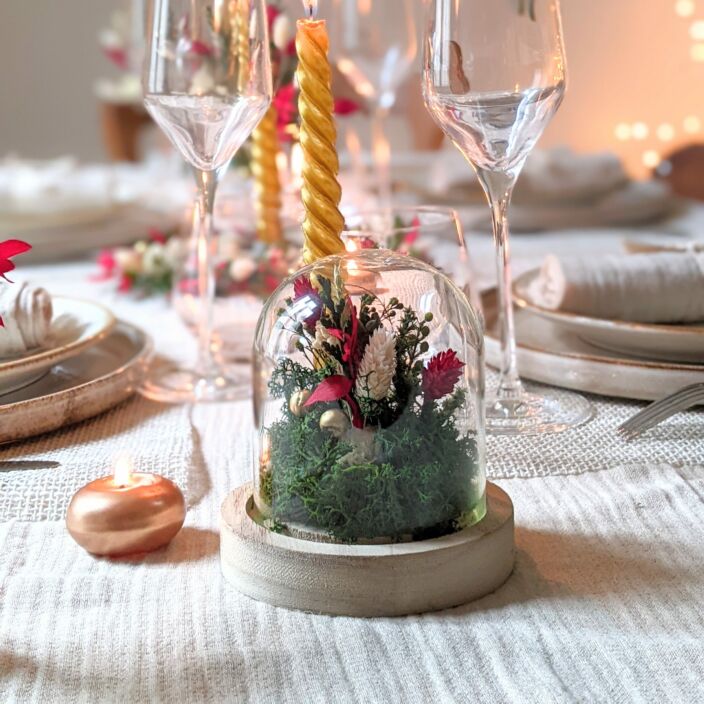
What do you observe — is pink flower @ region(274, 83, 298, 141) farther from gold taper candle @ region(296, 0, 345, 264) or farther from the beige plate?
gold taper candle @ region(296, 0, 345, 264)

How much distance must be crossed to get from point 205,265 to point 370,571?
483 millimetres

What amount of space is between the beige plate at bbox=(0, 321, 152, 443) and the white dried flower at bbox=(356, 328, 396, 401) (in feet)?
1.05

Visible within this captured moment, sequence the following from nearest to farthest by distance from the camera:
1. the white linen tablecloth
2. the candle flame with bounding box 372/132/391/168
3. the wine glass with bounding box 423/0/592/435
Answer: the white linen tablecloth → the wine glass with bounding box 423/0/592/435 → the candle flame with bounding box 372/132/391/168

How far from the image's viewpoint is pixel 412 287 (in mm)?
542

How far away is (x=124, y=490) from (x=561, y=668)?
0.25 m

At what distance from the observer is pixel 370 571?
493 millimetres

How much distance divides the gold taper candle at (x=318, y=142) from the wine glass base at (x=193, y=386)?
0.33 m

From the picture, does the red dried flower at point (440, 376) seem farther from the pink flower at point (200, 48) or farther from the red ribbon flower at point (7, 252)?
the pink flower at point (200, 48)

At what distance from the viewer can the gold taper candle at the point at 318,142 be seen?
57cm

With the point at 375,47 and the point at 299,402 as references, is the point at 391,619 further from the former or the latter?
the point at 375,47

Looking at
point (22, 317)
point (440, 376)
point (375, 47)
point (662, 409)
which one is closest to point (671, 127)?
point (375, 47)

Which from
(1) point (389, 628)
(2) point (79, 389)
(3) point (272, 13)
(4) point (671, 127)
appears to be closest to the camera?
(1) point (389, 628)

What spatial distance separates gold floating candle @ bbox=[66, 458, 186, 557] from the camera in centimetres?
56

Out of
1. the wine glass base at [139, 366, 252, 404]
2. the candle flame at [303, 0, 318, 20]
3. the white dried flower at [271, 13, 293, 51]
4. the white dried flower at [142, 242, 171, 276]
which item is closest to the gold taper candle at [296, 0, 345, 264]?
the candle flame at [303, 0, 318, 20]
